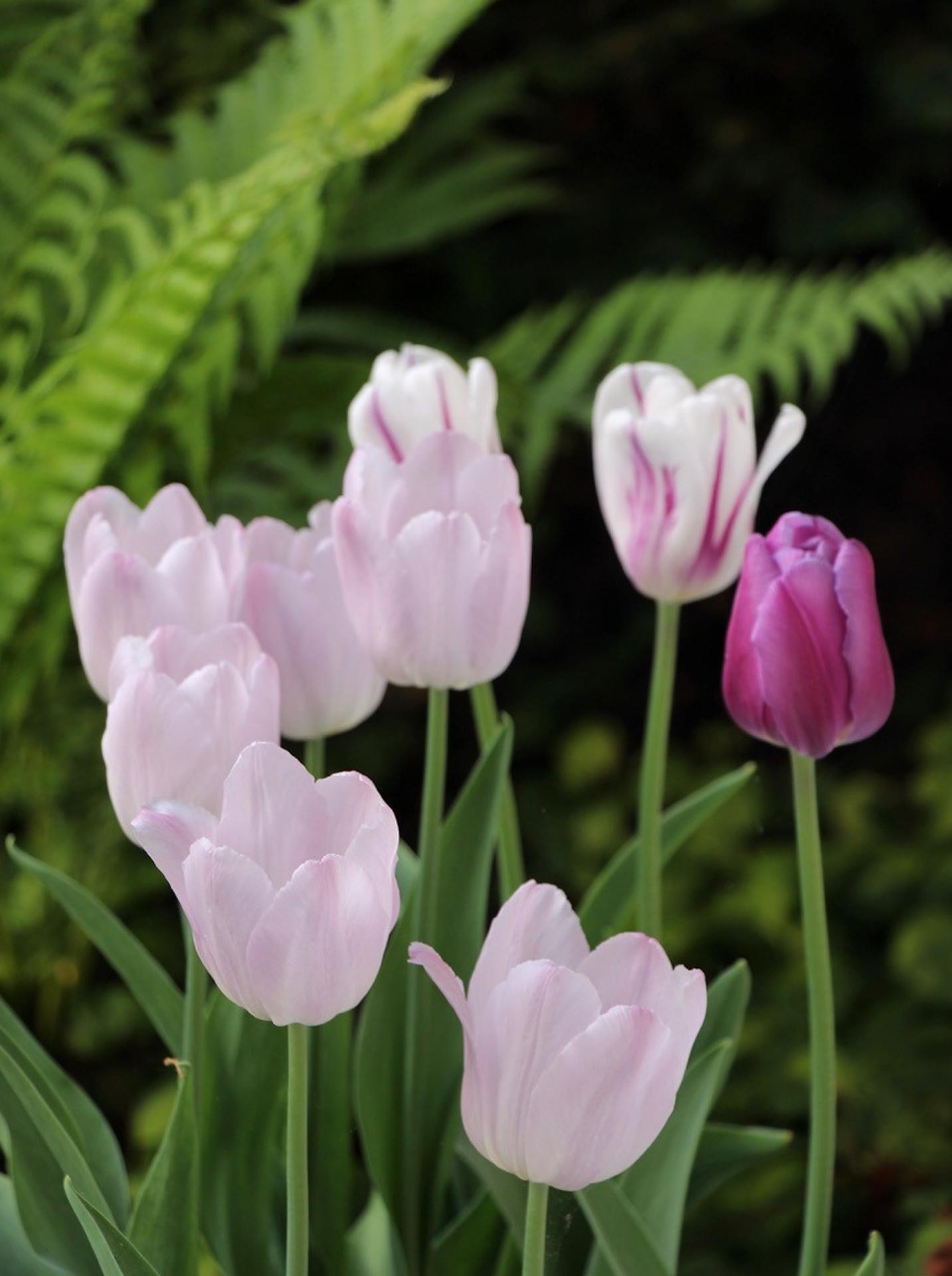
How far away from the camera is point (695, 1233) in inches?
44.5

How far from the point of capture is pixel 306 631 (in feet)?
1.29

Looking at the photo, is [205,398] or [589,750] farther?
[589,750]

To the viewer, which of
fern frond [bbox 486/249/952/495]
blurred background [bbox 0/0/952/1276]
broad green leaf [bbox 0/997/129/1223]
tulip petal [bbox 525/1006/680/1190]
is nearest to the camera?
tulip petal [bbox 525/1006/680/1190]

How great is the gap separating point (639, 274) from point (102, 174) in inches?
25.8

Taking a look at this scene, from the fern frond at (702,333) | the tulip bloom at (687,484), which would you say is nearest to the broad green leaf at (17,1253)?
the tulip bloom at (687,484)

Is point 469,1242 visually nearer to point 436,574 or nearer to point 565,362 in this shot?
point 436,574

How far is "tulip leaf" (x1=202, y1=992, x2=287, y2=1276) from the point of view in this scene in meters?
0.43

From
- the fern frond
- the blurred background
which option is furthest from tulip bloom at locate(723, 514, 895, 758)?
the fern frond

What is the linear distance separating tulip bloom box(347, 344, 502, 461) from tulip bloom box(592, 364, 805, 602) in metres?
0.03

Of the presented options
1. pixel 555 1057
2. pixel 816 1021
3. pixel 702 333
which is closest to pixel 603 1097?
pixel 555 1057

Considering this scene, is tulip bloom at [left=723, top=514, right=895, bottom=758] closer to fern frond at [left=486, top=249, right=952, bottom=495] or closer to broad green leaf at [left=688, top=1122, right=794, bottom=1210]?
broad green leaf at [left=688, top=1122, right=794, bottom=1210]

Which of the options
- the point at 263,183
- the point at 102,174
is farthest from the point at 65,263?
the point at 263,183

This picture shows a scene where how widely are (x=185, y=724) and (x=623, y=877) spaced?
7.4 inches

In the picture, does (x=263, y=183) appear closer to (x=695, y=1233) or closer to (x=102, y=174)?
(x=102, y=174)
